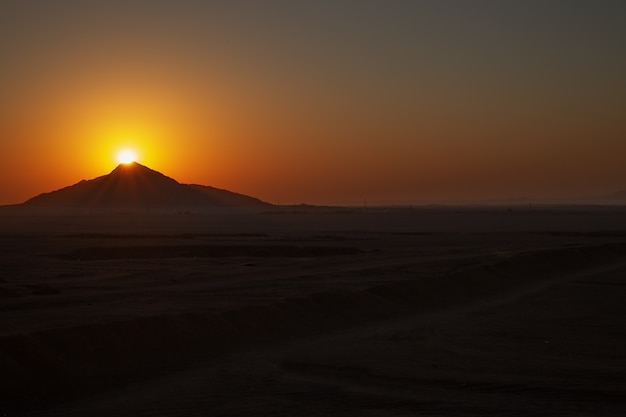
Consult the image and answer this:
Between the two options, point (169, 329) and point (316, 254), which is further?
point (316, 254)

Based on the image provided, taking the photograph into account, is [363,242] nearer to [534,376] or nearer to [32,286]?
[32,286]

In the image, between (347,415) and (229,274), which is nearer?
(347,415)

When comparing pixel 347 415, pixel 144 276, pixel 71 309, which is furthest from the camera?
pixel 144 276

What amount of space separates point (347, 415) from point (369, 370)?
2916 mm

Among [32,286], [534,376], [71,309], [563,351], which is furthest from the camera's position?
[32,286]

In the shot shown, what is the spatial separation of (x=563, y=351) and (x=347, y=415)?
6244 mm

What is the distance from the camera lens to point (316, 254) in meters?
43.4

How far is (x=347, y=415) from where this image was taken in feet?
34.8

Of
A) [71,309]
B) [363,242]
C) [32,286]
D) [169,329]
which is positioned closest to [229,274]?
[32,286]

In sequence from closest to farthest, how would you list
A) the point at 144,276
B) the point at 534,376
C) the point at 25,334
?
the point at 534,376
the point at 25,334
the point at 144,276

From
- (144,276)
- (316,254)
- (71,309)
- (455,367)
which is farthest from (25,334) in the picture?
(316,254)

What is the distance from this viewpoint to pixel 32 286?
80.4ft

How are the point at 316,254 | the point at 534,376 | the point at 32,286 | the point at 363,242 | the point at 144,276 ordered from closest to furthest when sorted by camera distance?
the point at 534,376 < the point at 32,286 < the point at 144,276 < the point at 316,254 < the point at 363,242

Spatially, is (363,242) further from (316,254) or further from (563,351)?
(563,351)
